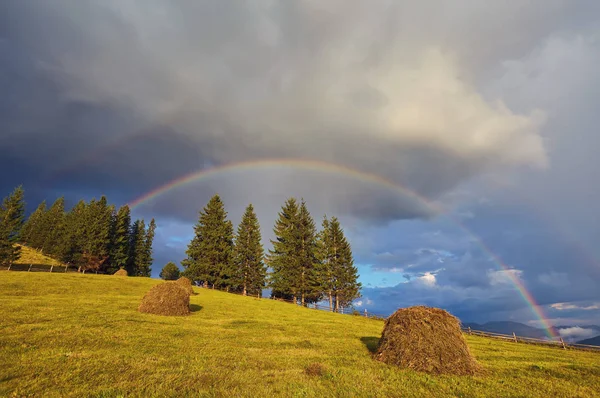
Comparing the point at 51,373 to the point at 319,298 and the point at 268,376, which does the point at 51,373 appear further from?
the point at 319,298

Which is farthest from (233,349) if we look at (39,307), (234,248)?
(234,248)

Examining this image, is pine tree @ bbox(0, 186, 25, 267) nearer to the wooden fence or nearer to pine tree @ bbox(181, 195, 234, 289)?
pine tree @ bbox(181, 195, 234, 289)

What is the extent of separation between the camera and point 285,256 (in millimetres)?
57125

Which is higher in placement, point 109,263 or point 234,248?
point 234,248

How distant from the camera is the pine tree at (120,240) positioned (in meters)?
72.4

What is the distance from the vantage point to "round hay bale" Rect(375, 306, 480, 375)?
10781 millimetres

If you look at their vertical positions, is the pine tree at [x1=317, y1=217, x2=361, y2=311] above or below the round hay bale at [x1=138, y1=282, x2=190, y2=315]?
above

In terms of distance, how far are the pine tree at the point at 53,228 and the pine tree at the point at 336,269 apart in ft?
247

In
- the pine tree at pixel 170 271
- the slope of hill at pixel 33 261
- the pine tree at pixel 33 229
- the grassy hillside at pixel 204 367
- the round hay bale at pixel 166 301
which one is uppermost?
the pine tree at pixel 33 229

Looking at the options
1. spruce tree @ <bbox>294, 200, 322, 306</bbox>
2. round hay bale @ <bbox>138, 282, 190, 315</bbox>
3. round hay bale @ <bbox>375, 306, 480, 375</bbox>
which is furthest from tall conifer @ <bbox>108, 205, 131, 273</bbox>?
round hay bale @ <bbox>375, 306, 480, 375</bbox>

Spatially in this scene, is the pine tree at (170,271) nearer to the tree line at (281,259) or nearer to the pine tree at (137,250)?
the pine tree at (137,250)

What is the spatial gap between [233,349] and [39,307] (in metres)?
15.4

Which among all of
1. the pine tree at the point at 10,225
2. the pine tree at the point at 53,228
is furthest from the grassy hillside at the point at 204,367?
the pine tree at the point at 53,228

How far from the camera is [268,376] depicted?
8992mm
